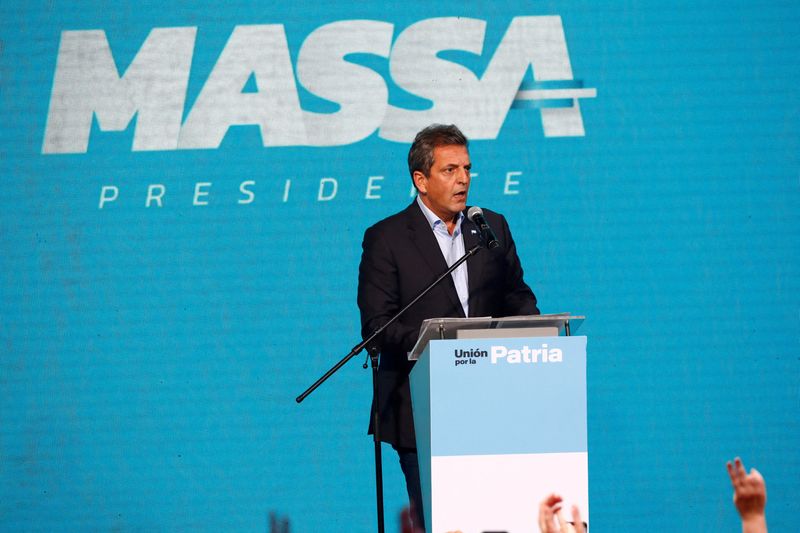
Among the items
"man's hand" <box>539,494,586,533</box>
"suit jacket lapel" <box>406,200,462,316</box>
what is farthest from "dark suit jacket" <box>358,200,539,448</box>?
"man's hand" <box>539,494,586,533</box>

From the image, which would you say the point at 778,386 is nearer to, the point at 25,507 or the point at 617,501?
the point at 617,501

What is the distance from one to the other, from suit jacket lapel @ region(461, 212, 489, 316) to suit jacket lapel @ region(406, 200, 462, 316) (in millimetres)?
60

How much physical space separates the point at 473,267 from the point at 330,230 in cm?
148

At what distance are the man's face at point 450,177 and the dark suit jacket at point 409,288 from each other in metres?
0.13

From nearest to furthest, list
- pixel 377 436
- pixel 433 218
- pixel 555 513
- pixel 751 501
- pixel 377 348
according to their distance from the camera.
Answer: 1. pixel 751 501
2. pixel 555 513
3. pixel 377 348
4. pixel 377 436
5. pixel 433 218

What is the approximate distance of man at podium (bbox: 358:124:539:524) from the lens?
140 inches

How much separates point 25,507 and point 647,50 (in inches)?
148

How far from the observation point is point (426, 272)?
3.59 meters

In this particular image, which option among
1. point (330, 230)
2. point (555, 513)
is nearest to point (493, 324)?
point (555, 513)

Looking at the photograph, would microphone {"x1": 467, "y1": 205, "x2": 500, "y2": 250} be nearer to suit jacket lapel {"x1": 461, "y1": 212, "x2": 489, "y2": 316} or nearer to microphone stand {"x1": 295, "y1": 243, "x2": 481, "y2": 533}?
microphone stand {"x1": 295, "y1": 243, "x2": 481, "y2": 533}

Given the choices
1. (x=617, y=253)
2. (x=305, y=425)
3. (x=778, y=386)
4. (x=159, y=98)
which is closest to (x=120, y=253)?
(x=159, y=98)

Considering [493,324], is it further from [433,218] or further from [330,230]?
[330,230]

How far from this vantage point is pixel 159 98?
16.4 feet

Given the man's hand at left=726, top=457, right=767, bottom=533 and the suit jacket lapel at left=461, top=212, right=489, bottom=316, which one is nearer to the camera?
the man's hand at left=726, top=457, right=767, bottom=533
